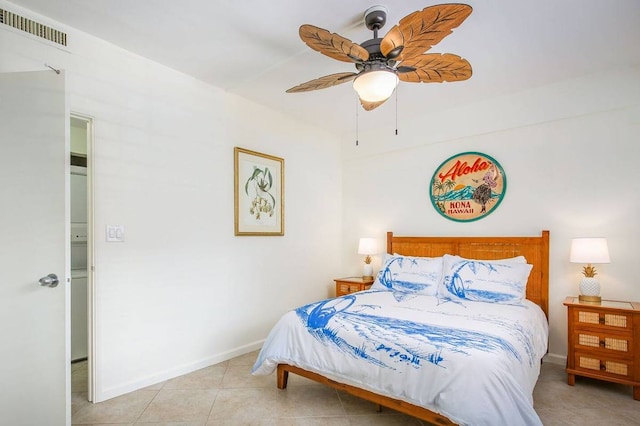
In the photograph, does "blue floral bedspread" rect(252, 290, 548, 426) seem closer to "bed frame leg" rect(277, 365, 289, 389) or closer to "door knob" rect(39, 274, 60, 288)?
"bed frame leg" rect(277, 365, 289, 389)

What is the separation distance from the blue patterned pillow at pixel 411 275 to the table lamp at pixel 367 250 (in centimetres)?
56

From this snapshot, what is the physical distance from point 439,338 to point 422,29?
5.52 feet

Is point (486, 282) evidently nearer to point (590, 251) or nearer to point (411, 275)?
point (411, 275)

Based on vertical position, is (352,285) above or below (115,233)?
below

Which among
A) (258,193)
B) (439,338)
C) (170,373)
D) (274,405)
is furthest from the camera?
(258,193)

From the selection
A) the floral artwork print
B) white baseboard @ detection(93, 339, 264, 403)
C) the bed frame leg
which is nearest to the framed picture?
the floral artwork print

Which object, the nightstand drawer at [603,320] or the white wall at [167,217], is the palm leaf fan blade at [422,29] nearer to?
the white wall at [167,217]

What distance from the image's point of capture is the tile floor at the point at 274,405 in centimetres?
226

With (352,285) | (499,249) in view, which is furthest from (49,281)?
(499,249)

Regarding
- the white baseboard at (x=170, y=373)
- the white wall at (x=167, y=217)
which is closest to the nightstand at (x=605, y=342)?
the white wall at (x=167, y=217)

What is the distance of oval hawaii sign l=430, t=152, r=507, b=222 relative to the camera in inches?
141

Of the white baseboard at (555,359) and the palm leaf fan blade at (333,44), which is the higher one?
the palm leaf fan blade at (333,44)

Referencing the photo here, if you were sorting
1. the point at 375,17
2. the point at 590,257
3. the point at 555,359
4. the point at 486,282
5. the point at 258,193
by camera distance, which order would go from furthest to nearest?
the point at 258,193
the point at 555,359
the point at 486,282
the point at 590,257
the point at 375,17

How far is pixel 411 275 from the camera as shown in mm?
3393
